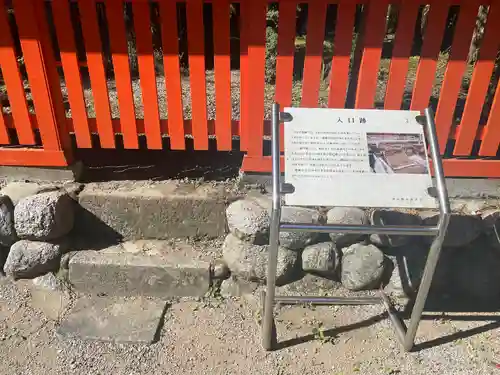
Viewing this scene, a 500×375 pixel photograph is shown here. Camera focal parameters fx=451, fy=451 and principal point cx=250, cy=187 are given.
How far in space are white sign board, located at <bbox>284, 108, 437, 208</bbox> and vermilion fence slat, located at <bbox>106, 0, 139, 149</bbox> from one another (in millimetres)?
1328

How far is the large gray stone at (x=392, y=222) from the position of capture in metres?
3.19

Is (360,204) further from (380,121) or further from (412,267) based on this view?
(412,267)

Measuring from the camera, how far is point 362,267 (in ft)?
10.4

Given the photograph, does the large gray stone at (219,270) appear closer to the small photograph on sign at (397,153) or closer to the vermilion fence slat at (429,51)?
the small photograph on sign at (397,153)

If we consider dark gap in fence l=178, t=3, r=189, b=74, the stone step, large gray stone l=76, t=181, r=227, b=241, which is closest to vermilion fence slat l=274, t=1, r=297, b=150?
large gray stone l=76, t=181, r=227, b=241

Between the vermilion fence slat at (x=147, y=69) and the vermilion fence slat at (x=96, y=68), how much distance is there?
0.87ft

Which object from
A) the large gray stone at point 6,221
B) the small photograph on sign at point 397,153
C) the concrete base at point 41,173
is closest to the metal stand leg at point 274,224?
the small photograph on sign at point 397,153

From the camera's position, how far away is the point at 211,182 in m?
3.51

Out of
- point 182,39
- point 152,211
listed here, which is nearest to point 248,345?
point 152,211

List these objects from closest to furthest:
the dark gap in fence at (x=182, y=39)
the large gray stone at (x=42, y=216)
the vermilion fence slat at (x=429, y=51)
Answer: the vermilion fence slat at (x=429, y=51) → the large gray stone at (x=42, y=216) → the dark gap in fence at (x=182, y=39)

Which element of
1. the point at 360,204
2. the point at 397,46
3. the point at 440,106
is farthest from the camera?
the point at 440,106

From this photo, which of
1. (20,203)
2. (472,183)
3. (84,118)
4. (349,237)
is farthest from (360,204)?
(20,203)

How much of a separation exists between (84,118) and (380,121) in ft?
6.88

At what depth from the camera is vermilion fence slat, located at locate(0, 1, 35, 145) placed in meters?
2.98
